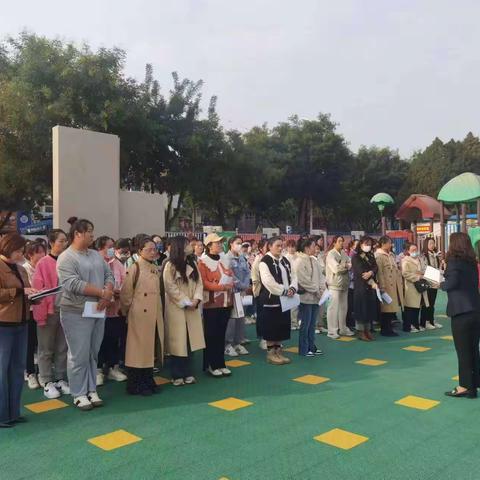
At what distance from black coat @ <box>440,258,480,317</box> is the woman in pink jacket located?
12.7 ft

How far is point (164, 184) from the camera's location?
2159 cm

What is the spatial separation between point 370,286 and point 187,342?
3.61 meters

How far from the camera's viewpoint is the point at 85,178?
9938 mm

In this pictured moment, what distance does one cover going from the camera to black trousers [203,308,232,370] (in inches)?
227

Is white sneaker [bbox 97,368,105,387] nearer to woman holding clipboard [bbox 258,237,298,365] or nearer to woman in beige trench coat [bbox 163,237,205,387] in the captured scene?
woman in beige trench coat [bbox 163,237,205,387]

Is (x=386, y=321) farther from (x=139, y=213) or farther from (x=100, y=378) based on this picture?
(x=139, y=213)

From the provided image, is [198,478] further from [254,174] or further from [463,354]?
[254,174]

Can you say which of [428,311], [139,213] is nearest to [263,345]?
[428,311]

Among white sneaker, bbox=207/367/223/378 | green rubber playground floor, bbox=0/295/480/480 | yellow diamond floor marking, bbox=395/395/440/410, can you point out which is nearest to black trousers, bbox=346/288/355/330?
green rubber playground floor, bbox=0/295/480/480

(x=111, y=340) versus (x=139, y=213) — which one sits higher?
(x=139, y=213)

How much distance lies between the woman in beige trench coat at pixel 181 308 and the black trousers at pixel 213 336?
0.28 meters

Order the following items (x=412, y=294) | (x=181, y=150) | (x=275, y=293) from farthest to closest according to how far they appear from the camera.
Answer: (x=181, y=150)
(x=412, y=294)
(x=275, y=293)

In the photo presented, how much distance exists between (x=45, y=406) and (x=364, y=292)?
493 centimetres

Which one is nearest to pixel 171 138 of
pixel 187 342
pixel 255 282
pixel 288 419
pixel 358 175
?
pixel 255 282
